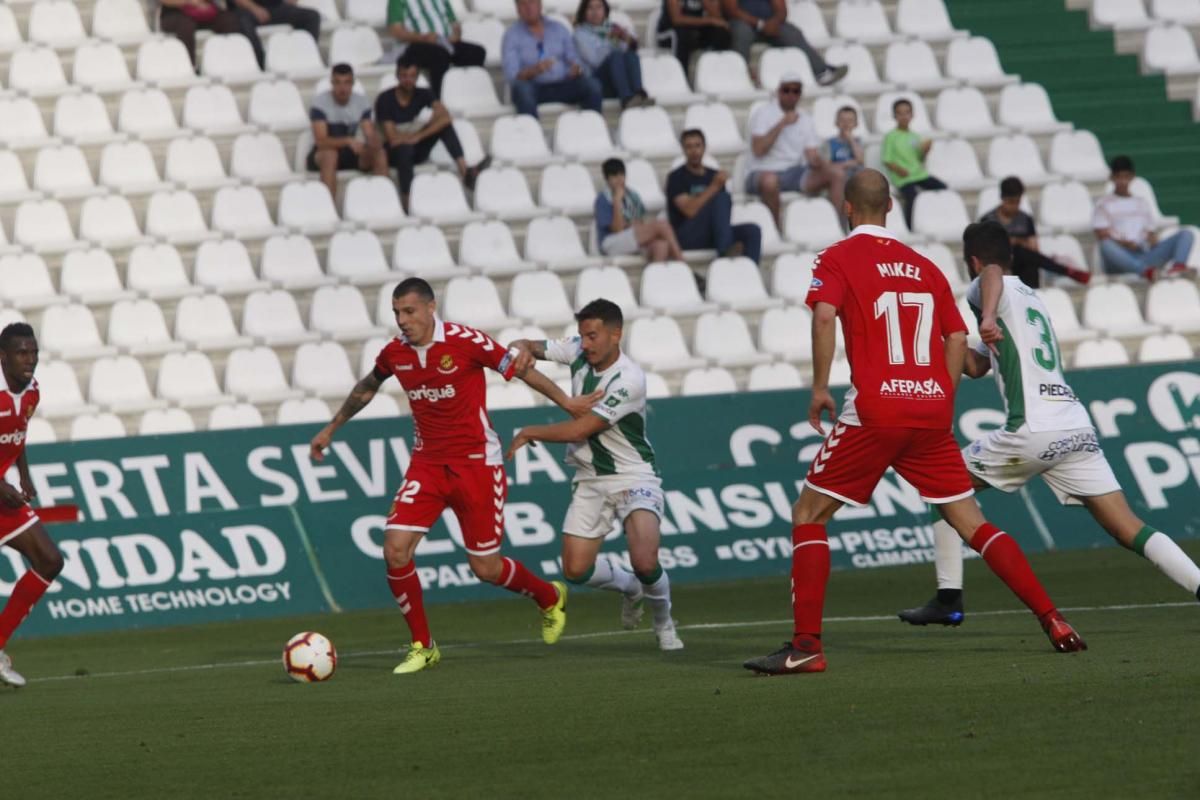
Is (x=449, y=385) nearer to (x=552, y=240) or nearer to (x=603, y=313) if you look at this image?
(x=603, y=313)

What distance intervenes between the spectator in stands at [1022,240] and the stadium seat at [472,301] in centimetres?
490

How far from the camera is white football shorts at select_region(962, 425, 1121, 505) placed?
990 centimetres

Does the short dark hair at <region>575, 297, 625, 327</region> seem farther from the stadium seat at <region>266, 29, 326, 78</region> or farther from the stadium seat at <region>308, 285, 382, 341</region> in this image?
the stadium seat at <region>266, 29, 326, 78</region>

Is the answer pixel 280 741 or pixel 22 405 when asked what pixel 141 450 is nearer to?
pixel 22 405

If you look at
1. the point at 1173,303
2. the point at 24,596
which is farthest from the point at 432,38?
the point at 24,596

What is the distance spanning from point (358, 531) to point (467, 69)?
712cm

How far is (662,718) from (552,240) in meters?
12.5

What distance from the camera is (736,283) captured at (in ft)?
62.6

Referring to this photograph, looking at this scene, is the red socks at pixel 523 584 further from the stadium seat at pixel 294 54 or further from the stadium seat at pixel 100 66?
the stadium seat at pixel 100 66

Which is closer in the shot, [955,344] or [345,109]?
[955,344]

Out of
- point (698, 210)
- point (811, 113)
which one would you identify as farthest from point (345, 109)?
point (811, 113)

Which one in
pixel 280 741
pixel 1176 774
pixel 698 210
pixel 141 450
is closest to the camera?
pixel 1176 774

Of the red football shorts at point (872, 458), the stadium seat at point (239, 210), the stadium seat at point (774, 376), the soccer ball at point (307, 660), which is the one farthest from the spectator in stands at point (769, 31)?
the red football shorts at point (872, 458)

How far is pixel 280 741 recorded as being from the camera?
7.42 metres
